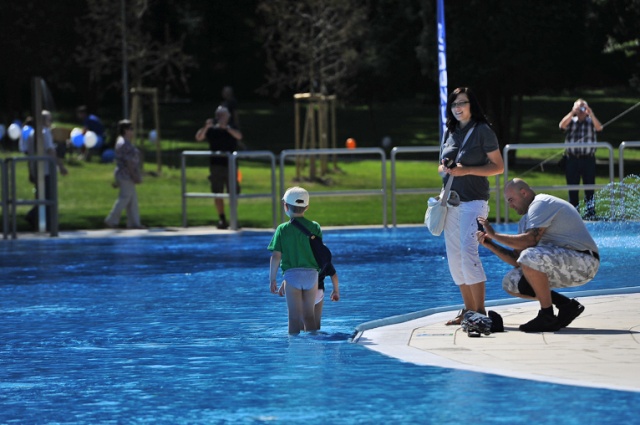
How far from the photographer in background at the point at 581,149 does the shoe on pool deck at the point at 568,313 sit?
12.4 m

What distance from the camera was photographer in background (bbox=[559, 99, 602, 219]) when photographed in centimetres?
2339

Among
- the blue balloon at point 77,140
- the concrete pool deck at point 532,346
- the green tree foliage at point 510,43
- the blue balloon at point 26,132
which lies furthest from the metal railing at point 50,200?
the green tree foliage at point 510,43

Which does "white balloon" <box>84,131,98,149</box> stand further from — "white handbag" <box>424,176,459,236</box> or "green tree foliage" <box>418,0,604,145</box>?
"white handbag" <box>424,176,459,236</box>

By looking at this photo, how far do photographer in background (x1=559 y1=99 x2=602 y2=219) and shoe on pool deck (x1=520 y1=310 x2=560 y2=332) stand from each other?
12587mm

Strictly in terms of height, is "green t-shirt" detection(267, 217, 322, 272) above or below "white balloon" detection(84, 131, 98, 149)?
below

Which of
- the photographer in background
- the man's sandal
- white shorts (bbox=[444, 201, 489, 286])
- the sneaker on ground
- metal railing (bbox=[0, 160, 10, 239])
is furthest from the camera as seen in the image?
the photographer in background

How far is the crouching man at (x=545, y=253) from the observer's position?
35.9 feet

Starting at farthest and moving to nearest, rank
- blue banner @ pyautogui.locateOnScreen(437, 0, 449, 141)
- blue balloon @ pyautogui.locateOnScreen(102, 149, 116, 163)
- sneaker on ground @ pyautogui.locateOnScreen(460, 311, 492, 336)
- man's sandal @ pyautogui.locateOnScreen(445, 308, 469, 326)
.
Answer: blue balloon @ pyautogui.locateOnScreen(102, 149, 116, 163) < blue banner @ pyautogui.locateOnScreen(437, 0, 449, 141) < man's sandal @ pyautogui.locateOnScreen(445, 308, 469, 326) < sneaker on ground @ pyautogui.locateOnScreen(460, 311, 492, 336)

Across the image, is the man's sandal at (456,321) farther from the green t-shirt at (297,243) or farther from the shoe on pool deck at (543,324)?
the green t-shirt at (297,243)

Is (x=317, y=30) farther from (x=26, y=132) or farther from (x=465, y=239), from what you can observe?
(x=465, y=239)

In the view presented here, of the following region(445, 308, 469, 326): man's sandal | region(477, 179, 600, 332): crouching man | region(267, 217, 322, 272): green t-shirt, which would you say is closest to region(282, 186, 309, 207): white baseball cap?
region(267, 217, 322, 272): green t-shirt

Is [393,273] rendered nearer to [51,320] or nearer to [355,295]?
[355,295]

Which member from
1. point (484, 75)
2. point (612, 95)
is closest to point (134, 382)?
point (484, 75)

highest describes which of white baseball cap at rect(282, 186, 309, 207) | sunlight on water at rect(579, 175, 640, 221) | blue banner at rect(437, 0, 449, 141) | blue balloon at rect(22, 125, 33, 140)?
blue banner at rect(437, 0, 449, 141)
